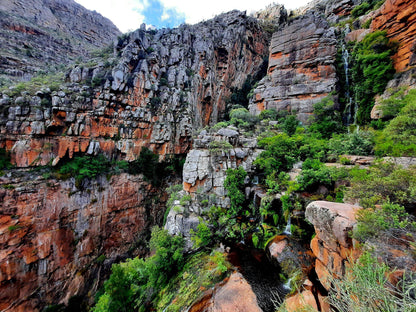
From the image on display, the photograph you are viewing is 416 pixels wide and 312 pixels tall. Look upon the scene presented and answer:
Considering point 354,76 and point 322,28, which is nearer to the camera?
point 354,76

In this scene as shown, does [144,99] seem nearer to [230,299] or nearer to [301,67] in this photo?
[301,67]

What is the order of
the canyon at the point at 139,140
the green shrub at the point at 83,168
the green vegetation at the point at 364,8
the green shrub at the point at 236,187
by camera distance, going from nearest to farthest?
the canyon at the point at 139,140, the green shrub at the point at 236,187, the green shrub at the point at 83,168, the green vegetation at the point at 364,8

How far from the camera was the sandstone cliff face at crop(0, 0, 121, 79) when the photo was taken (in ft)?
66.3

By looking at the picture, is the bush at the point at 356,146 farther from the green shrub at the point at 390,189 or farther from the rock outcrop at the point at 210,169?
the rock outcrop at the point at 210,169

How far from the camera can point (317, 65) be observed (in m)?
19.0

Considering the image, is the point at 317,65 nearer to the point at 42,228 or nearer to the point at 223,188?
the point at 223,188

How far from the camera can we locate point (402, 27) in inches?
499

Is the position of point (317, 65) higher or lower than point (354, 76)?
higher

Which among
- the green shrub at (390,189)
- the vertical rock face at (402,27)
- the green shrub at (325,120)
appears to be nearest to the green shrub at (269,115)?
the green shrub at (325,120)

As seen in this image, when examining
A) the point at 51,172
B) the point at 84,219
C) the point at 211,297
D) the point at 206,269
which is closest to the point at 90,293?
the point at 84,219

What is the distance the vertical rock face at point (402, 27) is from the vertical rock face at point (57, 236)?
29315mm

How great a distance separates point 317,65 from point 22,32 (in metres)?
43.0

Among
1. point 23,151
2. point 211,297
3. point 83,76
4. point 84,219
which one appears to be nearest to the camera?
point 211,297

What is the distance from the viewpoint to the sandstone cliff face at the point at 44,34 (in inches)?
796
